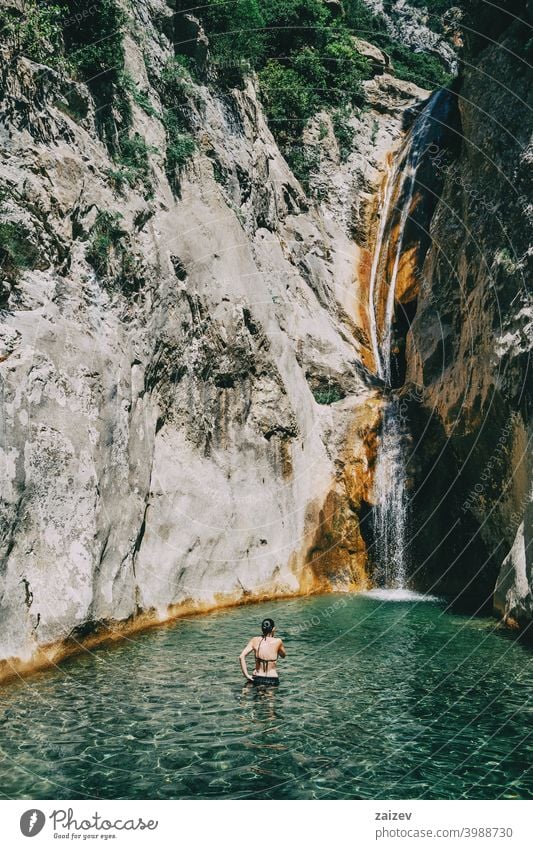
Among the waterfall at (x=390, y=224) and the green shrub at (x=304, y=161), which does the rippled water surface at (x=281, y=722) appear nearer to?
the waterfall at (x=390, y=224)

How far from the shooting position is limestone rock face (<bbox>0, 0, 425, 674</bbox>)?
35.9ft

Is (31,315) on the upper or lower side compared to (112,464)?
upper

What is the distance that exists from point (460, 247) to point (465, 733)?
15644 millimetres

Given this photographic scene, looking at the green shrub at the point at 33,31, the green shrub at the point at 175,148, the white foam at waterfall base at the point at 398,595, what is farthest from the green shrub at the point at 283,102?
the white foam at waterfall base at the point at 398,595

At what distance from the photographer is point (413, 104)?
36031 millimetres

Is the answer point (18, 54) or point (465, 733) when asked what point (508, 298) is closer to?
point (465, 733)

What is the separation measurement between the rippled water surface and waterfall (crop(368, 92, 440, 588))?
23.5 feet

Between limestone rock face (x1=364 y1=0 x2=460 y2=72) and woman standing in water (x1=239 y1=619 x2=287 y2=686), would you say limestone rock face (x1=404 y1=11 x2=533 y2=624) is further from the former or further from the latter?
limestone rock face (x1=364 y1=0 x2=460 y2=72)

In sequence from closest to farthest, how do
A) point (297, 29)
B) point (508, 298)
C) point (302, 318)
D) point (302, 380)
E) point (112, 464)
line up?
point (112, 464) < point (508, 298) < point (302, 380) < point (302, 318) < point (297, 29)

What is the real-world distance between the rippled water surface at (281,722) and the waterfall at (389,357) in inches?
282

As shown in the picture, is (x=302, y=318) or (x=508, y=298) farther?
(x=302, y=318)

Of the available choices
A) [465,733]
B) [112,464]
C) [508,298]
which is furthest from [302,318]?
[465,733]

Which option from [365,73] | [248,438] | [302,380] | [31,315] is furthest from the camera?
[365,73]

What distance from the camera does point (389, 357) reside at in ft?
83.4
